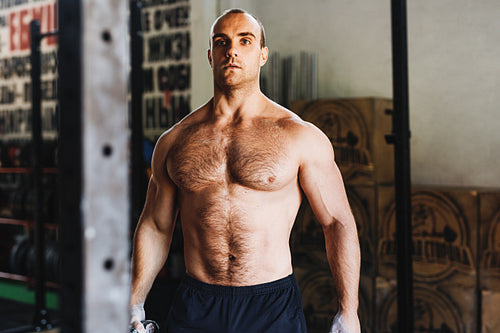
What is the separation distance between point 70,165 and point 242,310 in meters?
1.14

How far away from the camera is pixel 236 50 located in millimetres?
1688

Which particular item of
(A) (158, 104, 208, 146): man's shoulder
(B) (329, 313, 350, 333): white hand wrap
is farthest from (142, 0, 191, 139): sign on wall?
(B) (329, 313, 350, 333): white hand wrap

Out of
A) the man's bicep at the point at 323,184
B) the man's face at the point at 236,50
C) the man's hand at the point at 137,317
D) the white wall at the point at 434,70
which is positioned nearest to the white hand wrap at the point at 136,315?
the man's hand at the point at 137,317

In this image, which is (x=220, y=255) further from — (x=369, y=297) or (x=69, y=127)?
Result: (x=369, y=297)

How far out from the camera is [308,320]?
369cm

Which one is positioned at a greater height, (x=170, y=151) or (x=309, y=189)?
(x=170, y=151)

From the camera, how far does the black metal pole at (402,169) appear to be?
6.98ft

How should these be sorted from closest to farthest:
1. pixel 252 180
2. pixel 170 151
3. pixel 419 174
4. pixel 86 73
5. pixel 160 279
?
1. pixel 86 73
2. pixel 252 180
3. pixel 170 151
4. pixel 419 174
5. pixel 160 279

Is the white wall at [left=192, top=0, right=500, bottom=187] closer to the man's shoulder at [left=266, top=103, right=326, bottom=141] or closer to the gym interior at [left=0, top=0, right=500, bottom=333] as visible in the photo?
the gym interior at [left=0, top=0, right=500, bottom=333]

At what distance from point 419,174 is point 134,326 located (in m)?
2.74

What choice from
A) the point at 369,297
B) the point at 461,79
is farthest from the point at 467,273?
the point at 461,79

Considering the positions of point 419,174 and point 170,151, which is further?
point 419,174

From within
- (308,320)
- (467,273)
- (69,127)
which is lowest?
(308,320)

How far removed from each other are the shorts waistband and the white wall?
7.84ft
